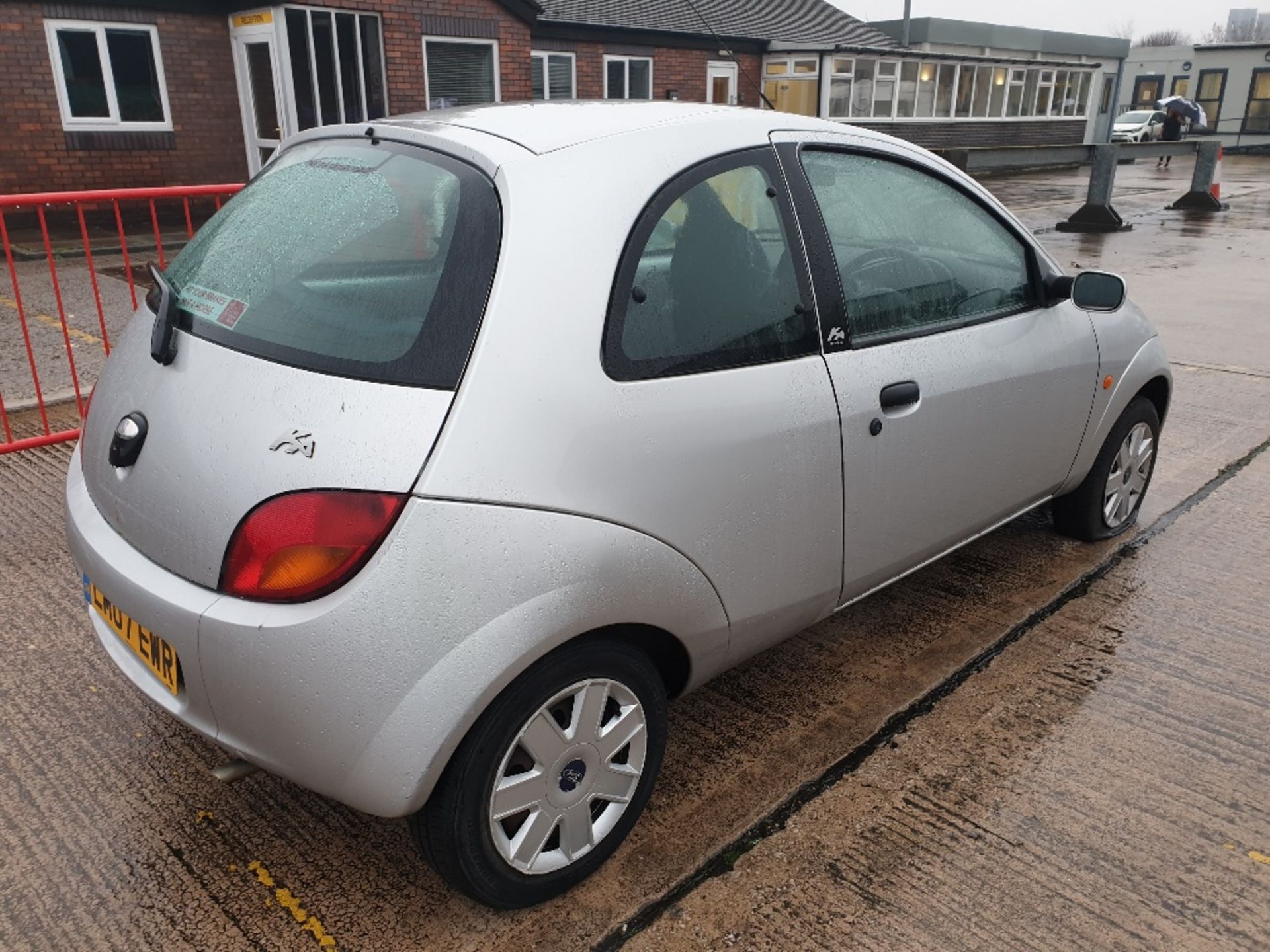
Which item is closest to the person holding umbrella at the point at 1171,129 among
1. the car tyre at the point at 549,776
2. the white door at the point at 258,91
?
the white door at the point at 258,91

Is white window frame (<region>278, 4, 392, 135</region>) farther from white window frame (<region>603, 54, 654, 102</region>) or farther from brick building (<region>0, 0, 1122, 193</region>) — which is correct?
white window frame (<region>603, 54, 654, 102</region>)

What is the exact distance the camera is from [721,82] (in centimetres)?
2348

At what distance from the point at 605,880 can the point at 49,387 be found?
5.24 m

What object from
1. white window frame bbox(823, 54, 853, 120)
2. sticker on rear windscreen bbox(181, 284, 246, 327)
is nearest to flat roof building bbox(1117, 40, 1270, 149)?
white window frame bbox(823, 54, 853, 120)

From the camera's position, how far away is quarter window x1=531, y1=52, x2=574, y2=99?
2002 centimetres

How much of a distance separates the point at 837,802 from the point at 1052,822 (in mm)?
537

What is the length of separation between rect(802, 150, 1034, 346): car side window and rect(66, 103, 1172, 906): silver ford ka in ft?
0.05

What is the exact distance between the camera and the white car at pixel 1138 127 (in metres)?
36.1

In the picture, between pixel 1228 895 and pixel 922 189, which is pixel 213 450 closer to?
pixel 922 189

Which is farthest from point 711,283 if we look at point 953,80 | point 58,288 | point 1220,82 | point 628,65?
point 1220,82

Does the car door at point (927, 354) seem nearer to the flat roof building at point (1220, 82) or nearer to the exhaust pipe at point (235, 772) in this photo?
the exhaust pipe at point (235, 772)

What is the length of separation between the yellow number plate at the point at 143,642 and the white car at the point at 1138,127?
130 feet

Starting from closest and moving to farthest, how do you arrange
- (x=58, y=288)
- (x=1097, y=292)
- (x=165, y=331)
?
(x=165, y=331), (x=1097, y=292), (x=58, y=288)

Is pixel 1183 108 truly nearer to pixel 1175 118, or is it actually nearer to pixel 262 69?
pixel 1175 118
